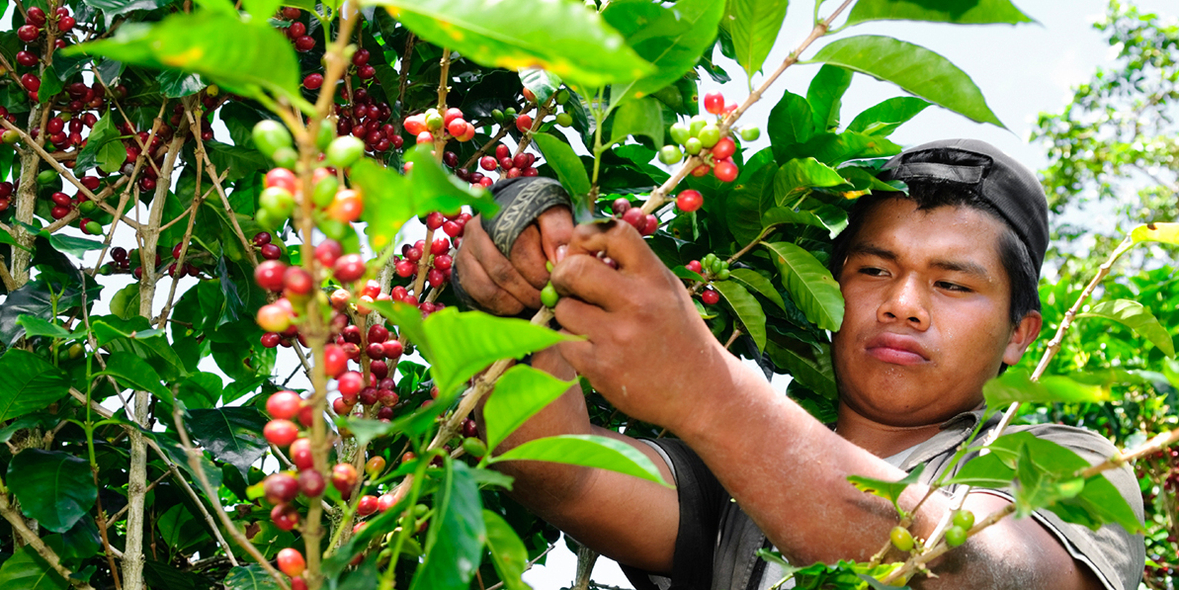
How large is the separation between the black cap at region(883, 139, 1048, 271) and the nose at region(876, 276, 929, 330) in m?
0.26

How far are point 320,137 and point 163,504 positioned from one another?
1.59 m

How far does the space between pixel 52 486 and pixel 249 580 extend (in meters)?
0.39

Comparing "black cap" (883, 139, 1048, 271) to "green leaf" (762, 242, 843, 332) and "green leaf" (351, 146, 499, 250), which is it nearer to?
"green leaf" (762, 242, 843, 332)

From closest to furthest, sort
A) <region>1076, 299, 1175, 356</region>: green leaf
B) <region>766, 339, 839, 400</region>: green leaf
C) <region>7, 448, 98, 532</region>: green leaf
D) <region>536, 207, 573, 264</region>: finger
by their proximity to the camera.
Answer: <region>536, 207, 573, 264</region>: finger
<region>7, 448, 98, 532</region>: green leaf
<region>1076, 299, 1175, 356</region>: green leaf
<region>766, 339, 839, 400</region>: green leaf

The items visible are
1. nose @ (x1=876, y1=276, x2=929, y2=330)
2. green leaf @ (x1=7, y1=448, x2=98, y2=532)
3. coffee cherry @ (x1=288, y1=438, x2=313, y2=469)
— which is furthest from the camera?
nose @ (x1=876, y1=276, x2=929, y2=330)

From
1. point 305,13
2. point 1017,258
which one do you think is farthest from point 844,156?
point 305,13

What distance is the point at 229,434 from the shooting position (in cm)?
147

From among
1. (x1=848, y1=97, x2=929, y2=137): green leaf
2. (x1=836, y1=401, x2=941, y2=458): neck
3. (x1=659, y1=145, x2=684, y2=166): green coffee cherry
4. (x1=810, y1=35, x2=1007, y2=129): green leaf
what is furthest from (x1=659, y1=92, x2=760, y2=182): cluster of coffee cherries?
(x1=836, y1=401, x2=941, y2=458): neck

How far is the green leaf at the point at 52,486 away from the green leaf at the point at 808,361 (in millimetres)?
1468

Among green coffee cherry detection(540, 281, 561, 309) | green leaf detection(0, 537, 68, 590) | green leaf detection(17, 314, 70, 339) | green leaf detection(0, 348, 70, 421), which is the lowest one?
green leaf detection(0, 537, 68, 590)

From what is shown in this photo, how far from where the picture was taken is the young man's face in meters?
1.92

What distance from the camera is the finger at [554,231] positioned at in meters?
1.20

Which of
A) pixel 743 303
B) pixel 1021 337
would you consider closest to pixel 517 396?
pixel 743 303

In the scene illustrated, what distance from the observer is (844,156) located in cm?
160
